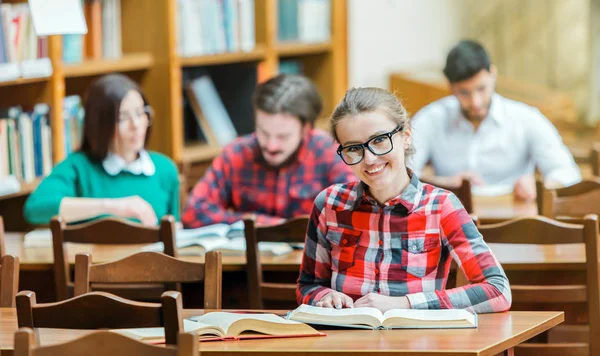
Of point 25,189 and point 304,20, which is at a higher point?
Result: point 304,20

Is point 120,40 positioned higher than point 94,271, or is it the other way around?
point 120,40

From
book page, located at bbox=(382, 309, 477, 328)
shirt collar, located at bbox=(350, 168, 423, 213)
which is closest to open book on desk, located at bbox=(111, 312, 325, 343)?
book page, located at bbox=(382, 309, 477, 328)

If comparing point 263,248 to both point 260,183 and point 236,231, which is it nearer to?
point 236,231

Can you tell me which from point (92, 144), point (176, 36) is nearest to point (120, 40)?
point (176, 36)

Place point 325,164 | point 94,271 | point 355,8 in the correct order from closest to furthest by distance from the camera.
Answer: point 94,271
point 325,164
point 355,8

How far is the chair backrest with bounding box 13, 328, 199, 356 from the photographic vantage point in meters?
1.65

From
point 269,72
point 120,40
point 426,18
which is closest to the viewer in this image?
point 120,40

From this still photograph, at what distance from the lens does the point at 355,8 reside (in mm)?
6285

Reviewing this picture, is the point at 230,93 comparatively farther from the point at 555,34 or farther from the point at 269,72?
→ the point at 555,34

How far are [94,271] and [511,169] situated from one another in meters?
2.44

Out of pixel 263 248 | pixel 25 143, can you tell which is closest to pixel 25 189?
pixel 25 143

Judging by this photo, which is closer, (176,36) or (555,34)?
(176,36)

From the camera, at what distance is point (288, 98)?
3525mm

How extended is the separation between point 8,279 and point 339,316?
846mm
